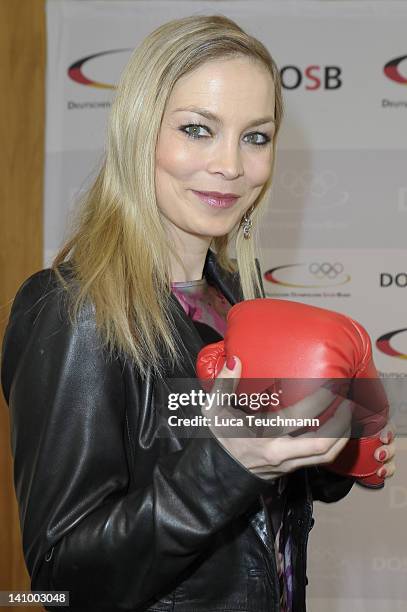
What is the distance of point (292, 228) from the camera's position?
250 centimetres

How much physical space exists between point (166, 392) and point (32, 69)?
173 cm

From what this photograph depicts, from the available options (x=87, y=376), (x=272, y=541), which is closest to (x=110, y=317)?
(x=87, y=376)

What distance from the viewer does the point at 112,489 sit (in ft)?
3.05

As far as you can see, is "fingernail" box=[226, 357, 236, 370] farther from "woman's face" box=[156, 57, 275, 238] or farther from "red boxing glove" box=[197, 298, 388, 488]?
"woman's face" box=[156, 57, 275, 238]

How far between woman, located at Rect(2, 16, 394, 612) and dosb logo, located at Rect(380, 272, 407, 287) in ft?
4.11

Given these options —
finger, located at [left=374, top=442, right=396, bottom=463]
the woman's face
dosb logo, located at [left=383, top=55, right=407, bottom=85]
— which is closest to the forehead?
the woman's face

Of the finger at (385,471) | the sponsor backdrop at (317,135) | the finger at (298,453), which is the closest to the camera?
the finger at (298,453)

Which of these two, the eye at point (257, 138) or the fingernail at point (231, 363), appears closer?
the fingernail at point (231, 363)

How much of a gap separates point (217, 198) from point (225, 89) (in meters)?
0.15

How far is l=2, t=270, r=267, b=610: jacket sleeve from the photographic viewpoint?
0.87 metres

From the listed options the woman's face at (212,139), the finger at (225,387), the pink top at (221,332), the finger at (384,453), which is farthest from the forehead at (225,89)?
the finger at (384,453)

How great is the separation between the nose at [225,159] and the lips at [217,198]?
1.3 inches

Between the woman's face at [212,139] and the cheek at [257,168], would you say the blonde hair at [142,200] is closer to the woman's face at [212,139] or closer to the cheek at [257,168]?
the woman's face at [212,139]

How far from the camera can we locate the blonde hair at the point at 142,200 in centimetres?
104
